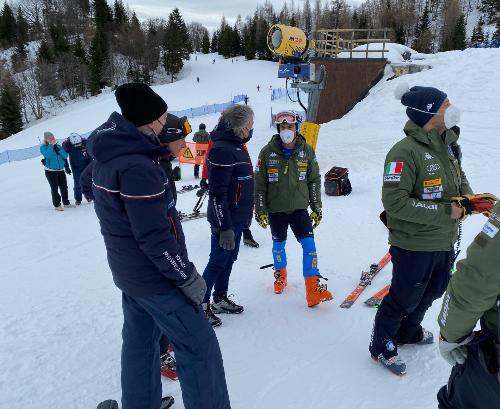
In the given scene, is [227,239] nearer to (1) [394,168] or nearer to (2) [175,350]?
(2) [175,350]

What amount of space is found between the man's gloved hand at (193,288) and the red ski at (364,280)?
2287 mm

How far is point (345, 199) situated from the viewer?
8289mm

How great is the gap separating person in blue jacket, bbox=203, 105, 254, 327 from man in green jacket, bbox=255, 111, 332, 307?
0.35 meters

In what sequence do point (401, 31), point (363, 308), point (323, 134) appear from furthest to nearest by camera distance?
point (401, 31) → point (323, 134) → point (363, 308)

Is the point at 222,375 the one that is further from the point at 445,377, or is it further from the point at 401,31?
the point at 401,31

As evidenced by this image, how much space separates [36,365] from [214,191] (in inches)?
82.5

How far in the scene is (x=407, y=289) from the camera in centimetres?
289

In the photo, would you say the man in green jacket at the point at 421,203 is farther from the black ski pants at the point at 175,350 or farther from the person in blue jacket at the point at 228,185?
the black ski pants at the point at 175,350

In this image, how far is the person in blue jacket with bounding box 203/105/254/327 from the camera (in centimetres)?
356

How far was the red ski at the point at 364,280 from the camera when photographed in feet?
13.8

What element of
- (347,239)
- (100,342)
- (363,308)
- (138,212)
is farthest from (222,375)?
(347,239)

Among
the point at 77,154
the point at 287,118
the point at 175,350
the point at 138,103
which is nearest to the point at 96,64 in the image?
the point at 77,154

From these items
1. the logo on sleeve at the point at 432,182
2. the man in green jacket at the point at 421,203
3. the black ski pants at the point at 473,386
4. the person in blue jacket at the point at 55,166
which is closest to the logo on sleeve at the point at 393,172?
the man in green jacket at the point at 421,203

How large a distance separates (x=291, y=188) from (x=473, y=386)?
252 centimetres
